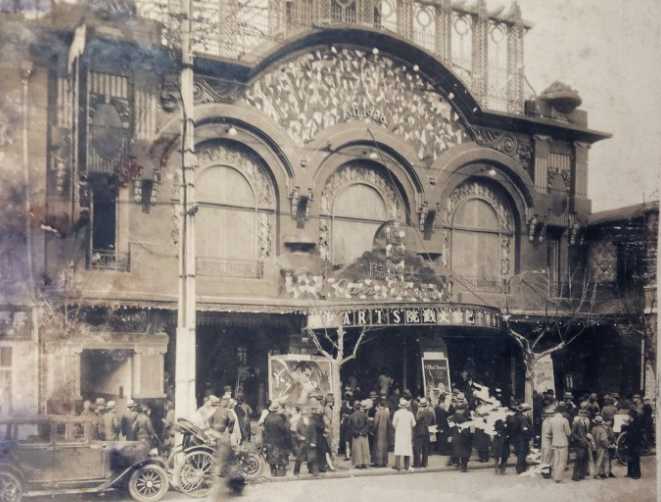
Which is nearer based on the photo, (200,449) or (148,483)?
(148,483)

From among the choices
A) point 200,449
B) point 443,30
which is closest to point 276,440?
point 200,449

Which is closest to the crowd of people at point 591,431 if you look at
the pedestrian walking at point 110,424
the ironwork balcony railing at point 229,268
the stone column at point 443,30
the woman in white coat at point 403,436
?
the woman in white coat at point 403,436

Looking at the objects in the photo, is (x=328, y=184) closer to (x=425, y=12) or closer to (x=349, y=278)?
(x=349, y=278)

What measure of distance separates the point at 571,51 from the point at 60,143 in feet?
16.3

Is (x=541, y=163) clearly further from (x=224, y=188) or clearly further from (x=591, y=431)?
(x=224, y=188)

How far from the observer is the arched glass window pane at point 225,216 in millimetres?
7441

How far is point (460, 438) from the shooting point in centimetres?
836

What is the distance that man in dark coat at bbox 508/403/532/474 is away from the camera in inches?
331

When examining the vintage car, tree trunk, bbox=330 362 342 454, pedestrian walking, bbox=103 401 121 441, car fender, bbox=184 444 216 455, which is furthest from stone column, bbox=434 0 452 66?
the vintage car

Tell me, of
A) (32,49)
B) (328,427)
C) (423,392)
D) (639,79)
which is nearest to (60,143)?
(32,49)

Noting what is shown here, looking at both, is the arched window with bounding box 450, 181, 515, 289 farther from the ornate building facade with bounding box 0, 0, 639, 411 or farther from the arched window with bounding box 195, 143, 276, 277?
the arched window with bounding box 195, 143, 276, 277

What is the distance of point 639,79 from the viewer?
28.1 feet

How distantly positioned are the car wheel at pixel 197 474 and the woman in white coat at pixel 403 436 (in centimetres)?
214

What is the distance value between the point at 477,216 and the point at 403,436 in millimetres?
2412
